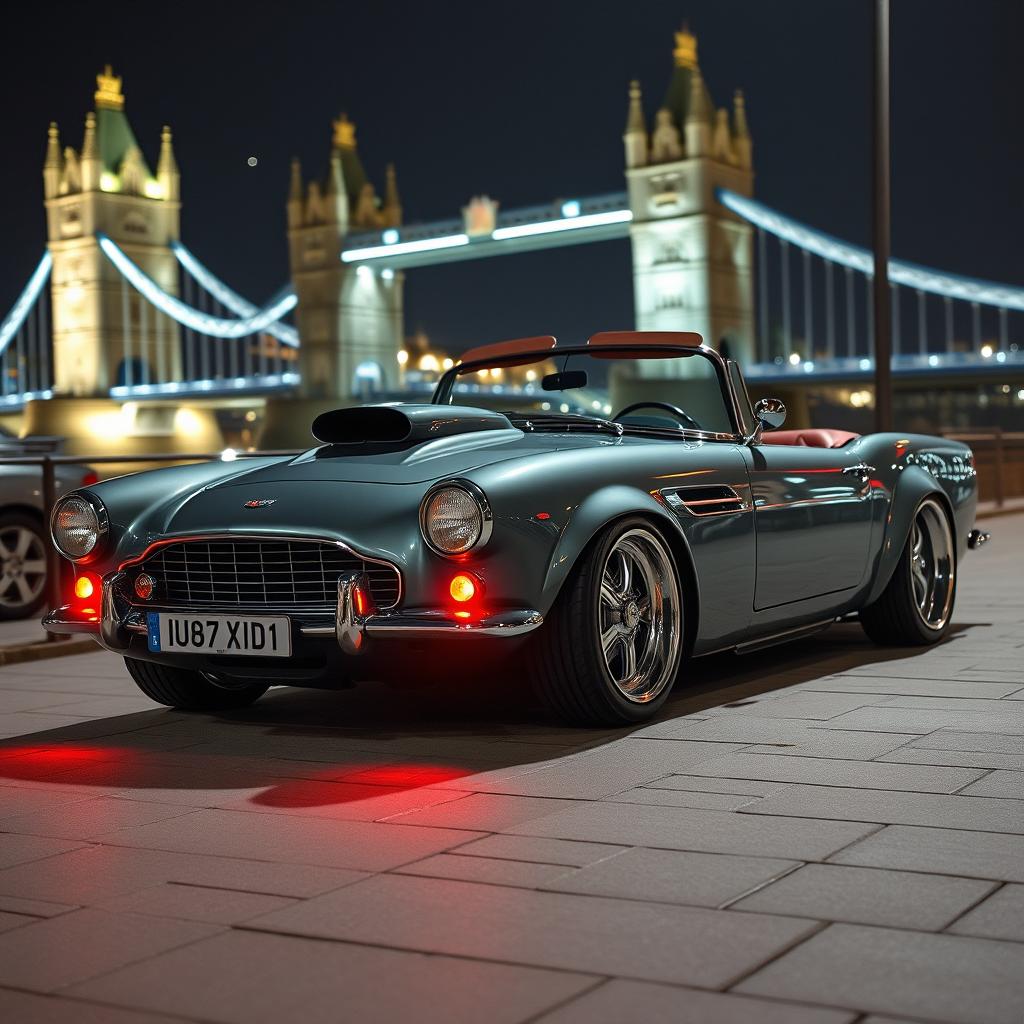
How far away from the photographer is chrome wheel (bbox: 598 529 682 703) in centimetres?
439

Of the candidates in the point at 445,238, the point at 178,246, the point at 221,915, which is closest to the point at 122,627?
the point at 221,915

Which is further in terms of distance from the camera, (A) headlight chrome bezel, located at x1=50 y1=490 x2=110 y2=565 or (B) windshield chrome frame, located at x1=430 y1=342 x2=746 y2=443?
(B) windshield chrome frame, located at x1=430 y1=342 x2=746 y2=443

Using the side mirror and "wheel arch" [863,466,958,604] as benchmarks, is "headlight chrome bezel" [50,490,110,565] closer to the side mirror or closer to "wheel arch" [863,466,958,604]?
the side mirror

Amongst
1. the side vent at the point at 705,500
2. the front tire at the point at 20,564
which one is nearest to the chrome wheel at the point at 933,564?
the side vent at the point at 705,500

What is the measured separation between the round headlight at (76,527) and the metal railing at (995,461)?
1364cm

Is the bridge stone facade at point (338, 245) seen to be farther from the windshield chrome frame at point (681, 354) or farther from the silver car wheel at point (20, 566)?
the windshield chrome frame at point (681, 354)

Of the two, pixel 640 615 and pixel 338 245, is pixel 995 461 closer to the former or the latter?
pixel 640 615

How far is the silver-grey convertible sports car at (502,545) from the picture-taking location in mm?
4094

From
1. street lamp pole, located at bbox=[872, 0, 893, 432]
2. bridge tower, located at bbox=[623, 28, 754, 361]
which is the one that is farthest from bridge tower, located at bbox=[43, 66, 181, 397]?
street lamp pole, located at bbox=[872, 0, 893, 432]

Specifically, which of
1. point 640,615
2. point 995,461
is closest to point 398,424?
point 640,615

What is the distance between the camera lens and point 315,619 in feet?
13.5

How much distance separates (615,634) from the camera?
4395 mm

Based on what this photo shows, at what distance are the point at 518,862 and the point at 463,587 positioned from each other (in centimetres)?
116

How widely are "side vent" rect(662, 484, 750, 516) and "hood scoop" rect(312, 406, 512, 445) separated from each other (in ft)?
1.93
